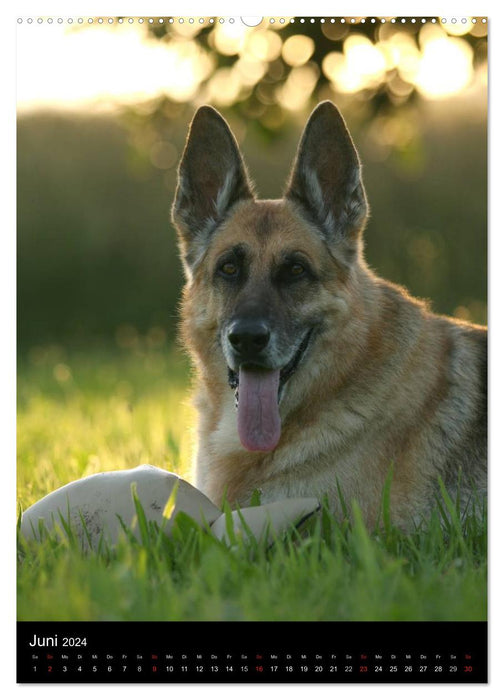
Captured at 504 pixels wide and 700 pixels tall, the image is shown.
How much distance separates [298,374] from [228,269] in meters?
0.68

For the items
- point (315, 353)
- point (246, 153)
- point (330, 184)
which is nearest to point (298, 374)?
point (315, 353)

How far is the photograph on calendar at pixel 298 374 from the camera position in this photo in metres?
3.67

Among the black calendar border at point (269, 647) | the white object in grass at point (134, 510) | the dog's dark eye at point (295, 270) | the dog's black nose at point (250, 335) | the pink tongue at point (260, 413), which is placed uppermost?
the dog's dark eye at point (295, 270)

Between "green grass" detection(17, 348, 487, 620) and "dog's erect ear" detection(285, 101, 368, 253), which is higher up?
"dog's erect ear" detection(285, 101, 368, 253)

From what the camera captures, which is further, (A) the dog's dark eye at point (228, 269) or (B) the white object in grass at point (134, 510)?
(A) the dog's dark eye at point (228, 269)

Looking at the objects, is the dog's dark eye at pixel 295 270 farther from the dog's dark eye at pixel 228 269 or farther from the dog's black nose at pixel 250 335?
the dog's black nose at pixel 250 335

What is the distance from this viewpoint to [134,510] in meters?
4.28

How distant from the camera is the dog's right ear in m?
4.94

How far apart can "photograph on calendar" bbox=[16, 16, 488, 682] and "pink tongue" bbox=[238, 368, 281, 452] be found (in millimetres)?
11

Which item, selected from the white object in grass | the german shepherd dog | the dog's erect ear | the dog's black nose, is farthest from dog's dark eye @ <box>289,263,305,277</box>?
the white object in grass

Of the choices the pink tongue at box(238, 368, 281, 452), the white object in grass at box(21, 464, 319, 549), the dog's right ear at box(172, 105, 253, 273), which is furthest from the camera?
the dog's right ear at box(172, 105, 253, 273)

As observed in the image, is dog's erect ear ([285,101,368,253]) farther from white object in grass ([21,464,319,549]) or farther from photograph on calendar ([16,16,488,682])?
white object in grass ([21,464,319,549])

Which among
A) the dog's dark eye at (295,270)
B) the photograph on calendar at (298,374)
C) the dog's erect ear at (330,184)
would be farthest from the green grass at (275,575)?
the dog's erect ear at (330,184)
